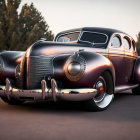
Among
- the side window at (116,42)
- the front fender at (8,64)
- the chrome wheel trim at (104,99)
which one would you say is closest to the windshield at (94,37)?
the side window at (116,42)

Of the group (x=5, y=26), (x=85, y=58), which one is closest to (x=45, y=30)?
(x=5, y=26)

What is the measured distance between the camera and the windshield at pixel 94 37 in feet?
19.4

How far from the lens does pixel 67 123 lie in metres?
3.64

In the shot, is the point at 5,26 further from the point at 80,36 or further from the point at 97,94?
the point at 97,94

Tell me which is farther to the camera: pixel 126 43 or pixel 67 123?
pixel 126 43

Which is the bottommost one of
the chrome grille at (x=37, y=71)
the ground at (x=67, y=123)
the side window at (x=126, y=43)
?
the ground at (x=67, y=123)

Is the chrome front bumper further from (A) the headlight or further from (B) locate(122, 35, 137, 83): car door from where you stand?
(B) locate(122, 35, 137, 83): car door

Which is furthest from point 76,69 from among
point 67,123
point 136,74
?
point 136,74

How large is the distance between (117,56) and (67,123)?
2.84 meters

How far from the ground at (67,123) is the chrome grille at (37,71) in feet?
1.79

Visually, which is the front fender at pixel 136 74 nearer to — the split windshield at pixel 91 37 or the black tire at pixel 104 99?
the split windshield at pixel 91 37

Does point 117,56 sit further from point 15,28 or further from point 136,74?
point 15,28

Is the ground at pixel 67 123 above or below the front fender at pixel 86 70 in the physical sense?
below

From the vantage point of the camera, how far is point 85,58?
4.27 meters
